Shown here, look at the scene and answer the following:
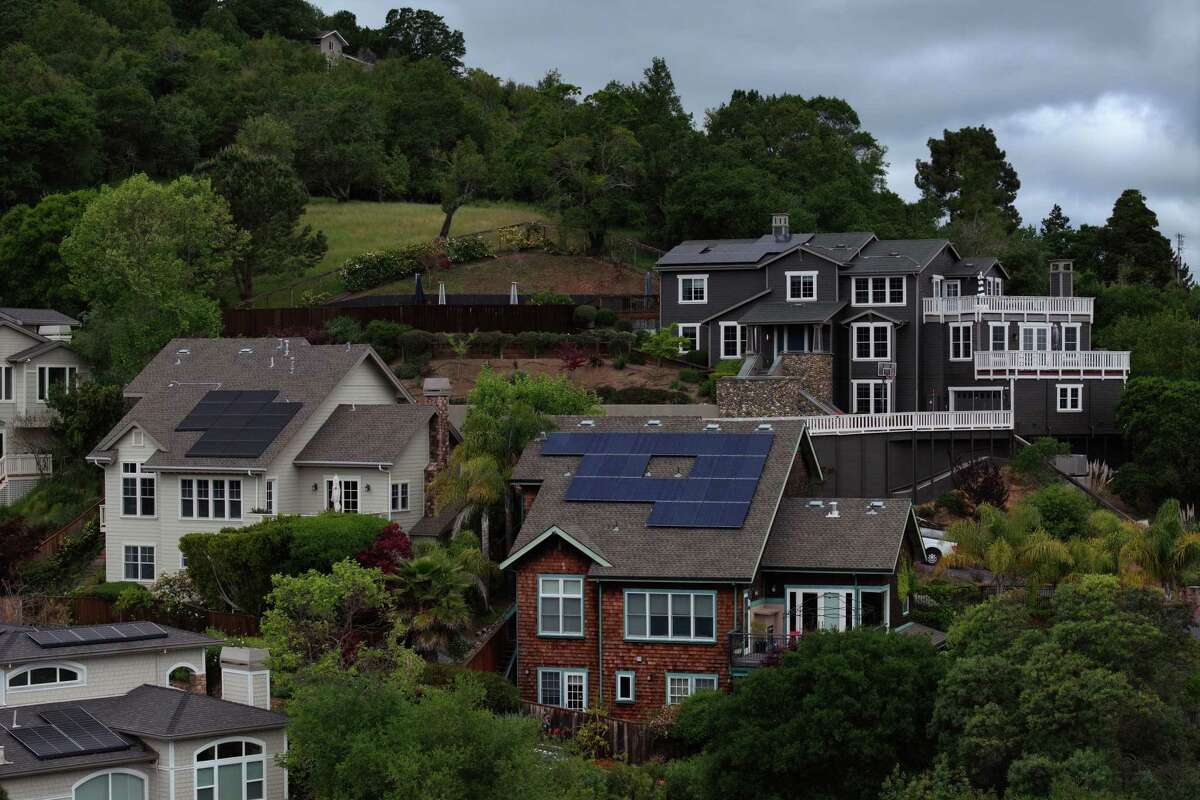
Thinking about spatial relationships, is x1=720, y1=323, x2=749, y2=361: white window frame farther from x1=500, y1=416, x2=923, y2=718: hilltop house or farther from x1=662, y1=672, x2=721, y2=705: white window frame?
x1=662, y1=672, x2=721, y2=705: white window frame

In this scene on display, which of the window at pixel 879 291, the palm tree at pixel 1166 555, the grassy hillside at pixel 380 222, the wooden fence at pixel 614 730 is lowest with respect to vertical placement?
the wooden fence at pixel 614 730

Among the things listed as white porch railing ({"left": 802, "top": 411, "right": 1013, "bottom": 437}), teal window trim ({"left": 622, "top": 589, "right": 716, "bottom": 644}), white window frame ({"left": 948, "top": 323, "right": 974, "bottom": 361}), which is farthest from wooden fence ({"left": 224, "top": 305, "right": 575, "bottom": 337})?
teal window trim ({"left": 622, "top": 589, "right": 716, "bottom": 644})

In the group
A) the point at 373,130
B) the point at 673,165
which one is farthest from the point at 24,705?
the point at 373,130

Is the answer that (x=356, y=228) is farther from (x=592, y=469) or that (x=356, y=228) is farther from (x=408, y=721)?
(x=408, y=721)

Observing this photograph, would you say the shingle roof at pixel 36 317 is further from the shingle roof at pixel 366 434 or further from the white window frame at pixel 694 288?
the white window frame at pixel 694 288

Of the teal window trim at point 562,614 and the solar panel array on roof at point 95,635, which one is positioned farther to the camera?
the teal window trim at point 562,614

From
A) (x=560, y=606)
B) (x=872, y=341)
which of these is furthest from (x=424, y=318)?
(x=560, y=606)

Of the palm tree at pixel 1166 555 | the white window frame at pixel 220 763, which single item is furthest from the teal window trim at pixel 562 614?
the palm tree at pixel 1166 555
